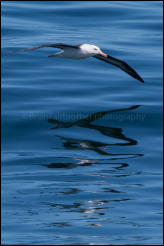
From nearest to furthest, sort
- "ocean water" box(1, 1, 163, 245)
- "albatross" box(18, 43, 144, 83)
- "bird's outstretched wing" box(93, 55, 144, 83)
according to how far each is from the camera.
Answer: "ocean water" box(1, 1, 163, 245), "albatross" box(18, 43, 144, 83), "bird's outstretched wing" box(93, 55, 144, 83)

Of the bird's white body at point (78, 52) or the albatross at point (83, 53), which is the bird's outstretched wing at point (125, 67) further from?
the bird's white body at point (78, 52)

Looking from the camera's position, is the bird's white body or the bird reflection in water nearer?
the bird reflection in water

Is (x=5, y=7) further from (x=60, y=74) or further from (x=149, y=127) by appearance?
(x=149, y=127)

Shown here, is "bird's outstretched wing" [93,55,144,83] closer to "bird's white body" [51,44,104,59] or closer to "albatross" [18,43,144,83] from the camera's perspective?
"albatross" [18,43,144,83]

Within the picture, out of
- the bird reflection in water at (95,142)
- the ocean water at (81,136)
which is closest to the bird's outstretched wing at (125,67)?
the ocean water at (81,136)

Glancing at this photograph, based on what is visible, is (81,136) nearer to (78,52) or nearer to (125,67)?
(78,52)

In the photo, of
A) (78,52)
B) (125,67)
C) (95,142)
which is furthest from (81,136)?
(125,67)

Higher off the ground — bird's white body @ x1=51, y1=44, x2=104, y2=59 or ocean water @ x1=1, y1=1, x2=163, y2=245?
bird's white body @ x1=51, y1=44, x2=104, y2=59

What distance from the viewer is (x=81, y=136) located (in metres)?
16.0

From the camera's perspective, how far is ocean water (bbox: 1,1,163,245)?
37.5 ft

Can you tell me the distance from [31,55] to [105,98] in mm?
4613

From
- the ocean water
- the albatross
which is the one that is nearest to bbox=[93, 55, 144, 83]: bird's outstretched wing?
the albatross

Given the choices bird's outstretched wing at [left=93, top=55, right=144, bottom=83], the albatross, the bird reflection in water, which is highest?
the albatross

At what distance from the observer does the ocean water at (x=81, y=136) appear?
11.4 m
